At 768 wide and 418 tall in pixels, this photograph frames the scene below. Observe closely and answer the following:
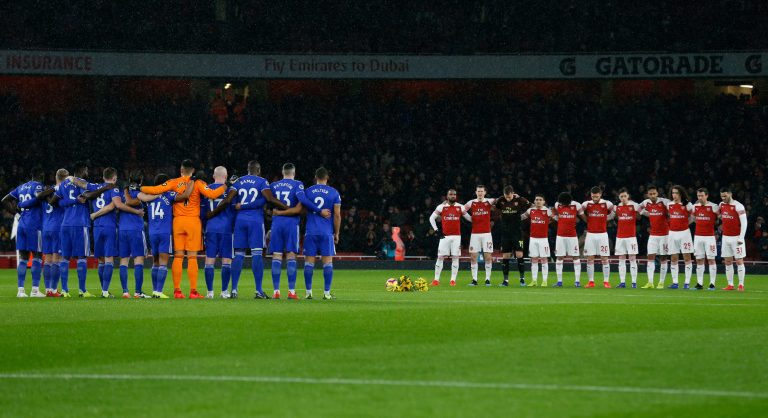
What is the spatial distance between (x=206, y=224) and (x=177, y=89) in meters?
33.0

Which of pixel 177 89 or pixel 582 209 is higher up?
pixel 177 89

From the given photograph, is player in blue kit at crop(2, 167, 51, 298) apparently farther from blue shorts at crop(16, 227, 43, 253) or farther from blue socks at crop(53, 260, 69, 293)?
blue socks at crop(53, 260, 69, 293)

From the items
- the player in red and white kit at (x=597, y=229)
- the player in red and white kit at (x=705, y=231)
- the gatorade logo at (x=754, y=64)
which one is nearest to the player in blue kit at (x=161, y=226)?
the player in red and white kit at (x=597, y=229)

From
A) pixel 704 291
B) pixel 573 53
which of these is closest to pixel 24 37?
pixel 573 53

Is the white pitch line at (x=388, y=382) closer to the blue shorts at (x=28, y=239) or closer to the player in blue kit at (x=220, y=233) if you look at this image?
the player in blue kit at (x=220, y=233)

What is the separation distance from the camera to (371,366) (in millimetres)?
10695

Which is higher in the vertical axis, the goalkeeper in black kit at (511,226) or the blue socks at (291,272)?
the goalkeeper in black kit at (511,226)

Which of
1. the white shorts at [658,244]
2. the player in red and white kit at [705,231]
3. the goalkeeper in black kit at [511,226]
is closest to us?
the player in red and white kit at [705,231]

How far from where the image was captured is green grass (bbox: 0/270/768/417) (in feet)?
28.3

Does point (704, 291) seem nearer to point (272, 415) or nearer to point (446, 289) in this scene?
point (446, 289)

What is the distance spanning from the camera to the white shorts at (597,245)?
28.4 metres

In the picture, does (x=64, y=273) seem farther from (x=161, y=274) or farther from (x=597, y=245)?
(x=597, y=245)

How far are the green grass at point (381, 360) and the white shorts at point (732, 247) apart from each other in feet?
26.8

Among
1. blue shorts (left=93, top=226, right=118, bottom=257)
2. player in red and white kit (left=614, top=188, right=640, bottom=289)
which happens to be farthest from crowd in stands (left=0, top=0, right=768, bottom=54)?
blue shorts (left=93, top=226, right=118, bottom=257)
